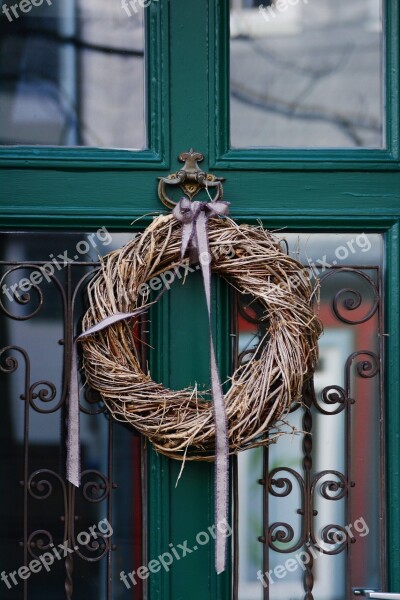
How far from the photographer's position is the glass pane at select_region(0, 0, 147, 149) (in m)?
2.48

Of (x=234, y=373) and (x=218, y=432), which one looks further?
(x=234, y=373)

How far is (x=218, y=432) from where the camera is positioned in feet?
7.41

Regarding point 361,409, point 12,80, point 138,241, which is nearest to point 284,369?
point 361,409

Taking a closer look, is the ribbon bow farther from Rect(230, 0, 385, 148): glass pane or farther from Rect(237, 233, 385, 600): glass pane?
Rect(230, 0, 385, 148): glass pane

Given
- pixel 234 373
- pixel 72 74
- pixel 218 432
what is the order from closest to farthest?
1. pixel 218 432
2. pixel 234 373
3. pixel 72 74

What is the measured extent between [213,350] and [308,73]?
747mm

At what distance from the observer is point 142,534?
2428 mm

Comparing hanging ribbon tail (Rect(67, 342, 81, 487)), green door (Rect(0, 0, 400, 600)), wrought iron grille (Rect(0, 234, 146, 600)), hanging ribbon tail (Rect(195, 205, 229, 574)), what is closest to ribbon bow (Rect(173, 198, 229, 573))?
hanging ribbon tail (Rect(195, 205, 229, 574))

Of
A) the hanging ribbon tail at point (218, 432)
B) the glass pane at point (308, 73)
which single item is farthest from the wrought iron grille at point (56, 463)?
the glass pane at point (308, 73)

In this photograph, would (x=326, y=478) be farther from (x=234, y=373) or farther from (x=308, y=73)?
(x=308, y=73)

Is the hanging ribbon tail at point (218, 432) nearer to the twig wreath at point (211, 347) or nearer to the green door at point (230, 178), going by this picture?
the twig wreath at point (211, 347)

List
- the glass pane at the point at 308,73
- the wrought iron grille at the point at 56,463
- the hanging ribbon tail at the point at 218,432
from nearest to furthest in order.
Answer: the hanging ribbon tail at the point at 218,432
the wrought iron grille at the point at 56,463
the glass pane at the point at 308,73

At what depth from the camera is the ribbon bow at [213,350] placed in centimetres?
226

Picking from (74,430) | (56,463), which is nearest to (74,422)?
(74,430)
